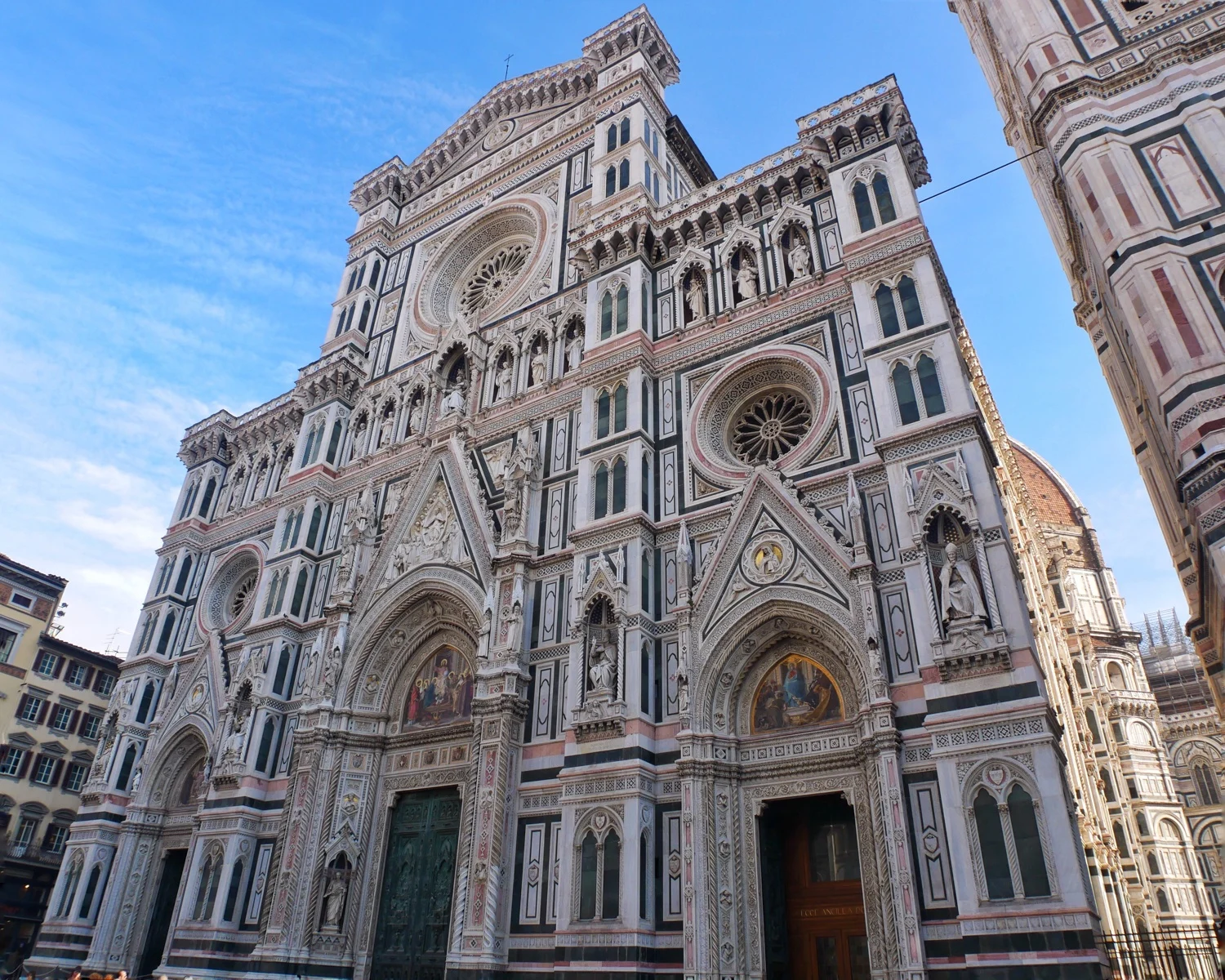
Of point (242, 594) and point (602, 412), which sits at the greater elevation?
point (602, 412)

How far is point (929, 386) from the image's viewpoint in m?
15.8

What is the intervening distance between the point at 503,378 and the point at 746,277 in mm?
7696

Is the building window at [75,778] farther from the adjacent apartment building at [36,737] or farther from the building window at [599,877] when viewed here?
the building window at [599,877]

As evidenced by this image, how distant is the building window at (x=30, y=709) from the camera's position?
35.6 metres

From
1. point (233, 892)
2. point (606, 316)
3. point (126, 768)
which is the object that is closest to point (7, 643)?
point (126, 768)

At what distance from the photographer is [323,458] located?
86.9 ft

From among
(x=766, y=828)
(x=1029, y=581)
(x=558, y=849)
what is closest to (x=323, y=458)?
(x=558, y=849)

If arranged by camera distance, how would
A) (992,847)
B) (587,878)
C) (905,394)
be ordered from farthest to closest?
1. (905,394)
2. (587,878)
3. (992,847)

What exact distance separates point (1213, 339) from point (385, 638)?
18.4 m

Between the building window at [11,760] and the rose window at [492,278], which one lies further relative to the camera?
the building window at [11,760]

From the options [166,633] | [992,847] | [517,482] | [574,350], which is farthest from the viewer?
[166,633]

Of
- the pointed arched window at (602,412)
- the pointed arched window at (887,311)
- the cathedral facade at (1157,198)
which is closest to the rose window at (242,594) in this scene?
the pointed arched window at (602,412)

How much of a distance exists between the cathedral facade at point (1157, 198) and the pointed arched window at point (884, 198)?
119 inches

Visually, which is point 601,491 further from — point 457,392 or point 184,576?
point 184,576
